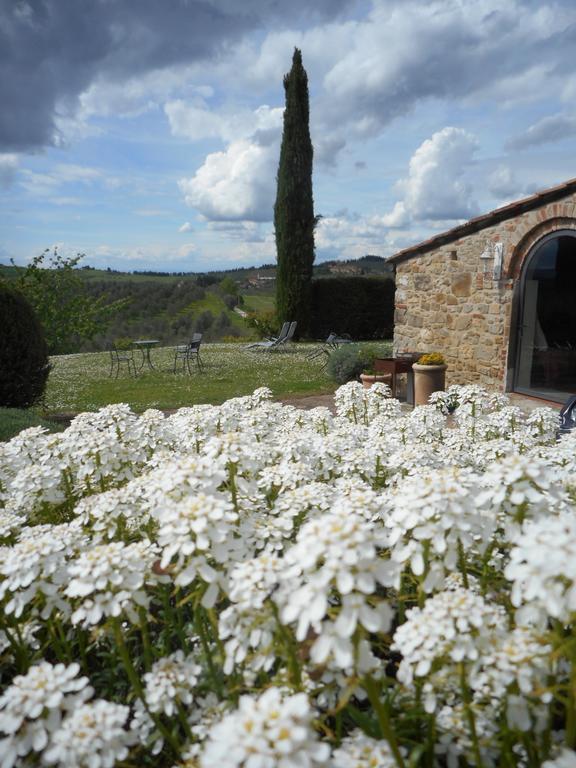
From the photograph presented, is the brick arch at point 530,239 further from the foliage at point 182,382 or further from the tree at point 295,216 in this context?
the tree at point 295,216

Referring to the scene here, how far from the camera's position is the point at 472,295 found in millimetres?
7922

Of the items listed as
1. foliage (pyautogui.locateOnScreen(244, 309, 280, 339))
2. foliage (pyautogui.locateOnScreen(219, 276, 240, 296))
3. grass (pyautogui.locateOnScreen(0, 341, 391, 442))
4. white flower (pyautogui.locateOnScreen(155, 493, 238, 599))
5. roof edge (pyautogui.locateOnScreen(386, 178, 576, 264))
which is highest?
foliage (pyautogui.locateOnScreen(219, 276, 240, 296))

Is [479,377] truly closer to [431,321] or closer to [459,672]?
[431,321]

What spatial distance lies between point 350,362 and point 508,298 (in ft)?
9.97

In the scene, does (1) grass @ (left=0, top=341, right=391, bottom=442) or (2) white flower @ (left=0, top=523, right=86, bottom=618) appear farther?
(1) grass @ (left=0, top=341, right=391, bottom=442)

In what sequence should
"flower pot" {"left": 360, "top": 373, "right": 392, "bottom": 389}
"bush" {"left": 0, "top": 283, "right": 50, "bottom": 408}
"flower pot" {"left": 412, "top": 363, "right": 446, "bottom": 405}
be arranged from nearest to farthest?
"bush" {"left": 0, "top": 283, "right": 50, "bottom": 408}
"flower pot" {"left": 412, "top": 363, "right": 446, "bottom": 405}
"flower pot" {"left": 360, "top": 373, "right": 392, "bottom": 389}

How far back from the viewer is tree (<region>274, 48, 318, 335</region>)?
17531mm

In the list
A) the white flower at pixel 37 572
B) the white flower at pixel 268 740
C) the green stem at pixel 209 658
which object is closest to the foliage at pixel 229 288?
the white flower at pixel 37 572

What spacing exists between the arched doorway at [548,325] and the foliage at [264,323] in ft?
40.0

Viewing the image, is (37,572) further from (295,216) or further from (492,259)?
(295,216)

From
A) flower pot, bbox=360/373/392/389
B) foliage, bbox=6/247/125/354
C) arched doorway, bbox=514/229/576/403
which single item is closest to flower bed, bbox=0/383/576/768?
flower pot, bbox=360/373/392/389

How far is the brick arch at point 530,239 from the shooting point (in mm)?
6624

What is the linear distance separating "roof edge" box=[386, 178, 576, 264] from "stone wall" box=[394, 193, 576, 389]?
66mm

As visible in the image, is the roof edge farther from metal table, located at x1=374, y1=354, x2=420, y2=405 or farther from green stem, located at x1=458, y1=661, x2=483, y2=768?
green stem, located at x1=458, y1=661, x2=483, y2=768
